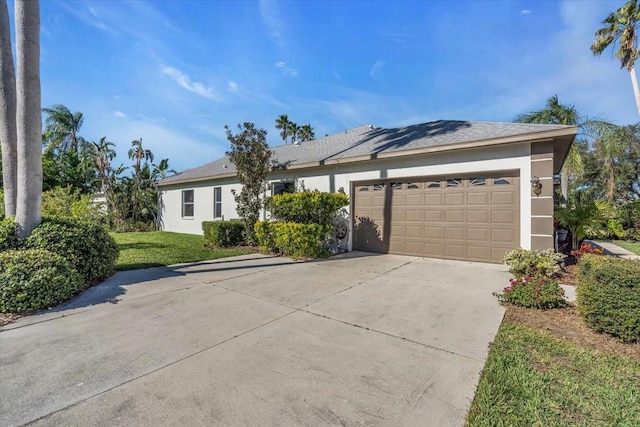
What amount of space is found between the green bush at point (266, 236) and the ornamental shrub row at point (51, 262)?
4.03 meters

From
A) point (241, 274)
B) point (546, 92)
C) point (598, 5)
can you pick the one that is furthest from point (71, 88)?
point (546, 92)

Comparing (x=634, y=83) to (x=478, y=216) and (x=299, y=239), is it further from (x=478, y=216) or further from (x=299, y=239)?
(x=299, y=239)

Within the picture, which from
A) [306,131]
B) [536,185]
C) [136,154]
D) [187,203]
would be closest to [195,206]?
[187,203]

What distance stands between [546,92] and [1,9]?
20.8 metres

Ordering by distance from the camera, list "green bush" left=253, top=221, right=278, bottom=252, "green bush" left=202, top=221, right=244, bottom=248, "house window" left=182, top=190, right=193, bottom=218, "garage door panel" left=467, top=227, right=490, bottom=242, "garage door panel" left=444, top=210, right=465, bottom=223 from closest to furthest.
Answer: "garage door panel" left=467, top=227, right=490, bottom=242 < "garage door panel" left=444, top=210, right=465, bottom=223 < "green bush" left=253, top=221, right=278, bottom=252 < "green bush" left=202, top=221, right=244, bottom=248 < "house window" left=182, top=190, right=193, bottom=218

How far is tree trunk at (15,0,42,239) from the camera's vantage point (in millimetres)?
5234

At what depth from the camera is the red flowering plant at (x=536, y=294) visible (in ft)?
13.7

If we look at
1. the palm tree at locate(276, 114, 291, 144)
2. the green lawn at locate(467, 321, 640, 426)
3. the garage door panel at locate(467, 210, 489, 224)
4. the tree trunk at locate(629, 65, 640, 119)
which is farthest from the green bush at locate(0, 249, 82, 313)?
the palm tree at locate(276, 114, 291, 144)

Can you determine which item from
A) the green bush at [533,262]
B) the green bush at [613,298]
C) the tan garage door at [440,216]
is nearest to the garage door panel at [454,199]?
the tan garage door at [440,216]

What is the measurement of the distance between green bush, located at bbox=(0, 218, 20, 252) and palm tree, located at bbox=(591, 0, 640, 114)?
1813cm

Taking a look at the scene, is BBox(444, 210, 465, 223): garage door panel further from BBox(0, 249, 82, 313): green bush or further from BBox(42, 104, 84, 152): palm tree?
BBox(42, 104, 84, 152): palm tree

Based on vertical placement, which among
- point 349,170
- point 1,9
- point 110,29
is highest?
point 110,29

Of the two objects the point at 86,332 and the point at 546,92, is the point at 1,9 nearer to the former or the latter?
the point at 86,332

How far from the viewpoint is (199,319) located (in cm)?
391
